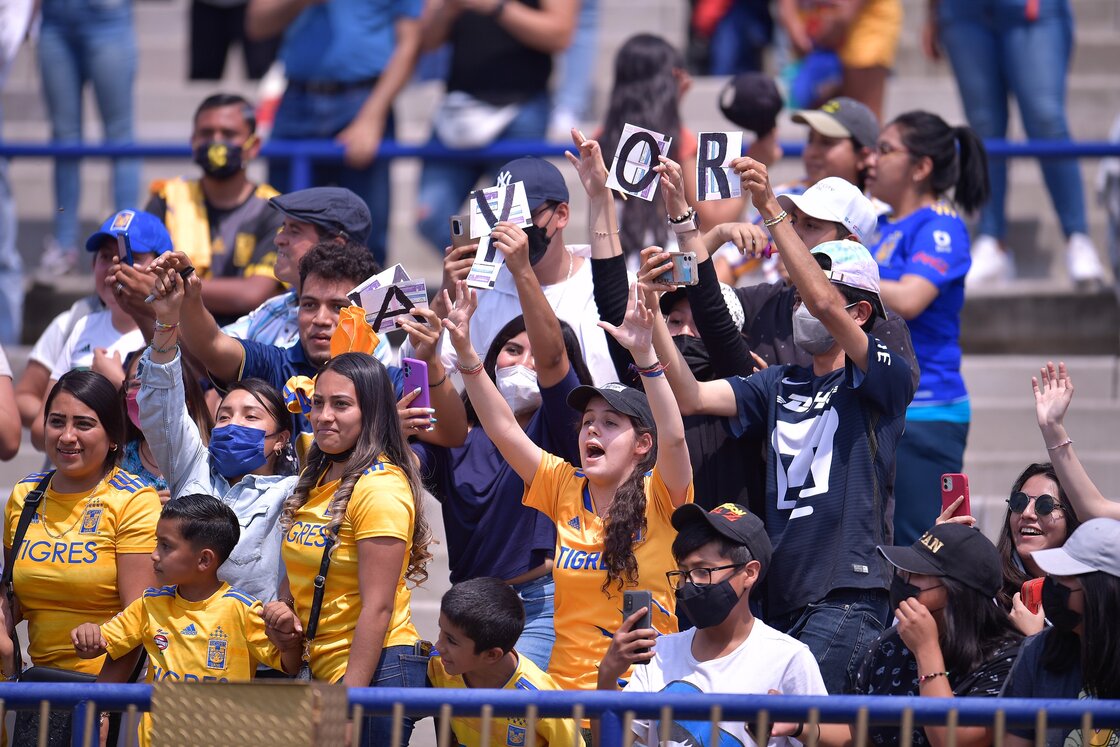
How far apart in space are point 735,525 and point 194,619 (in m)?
1.67

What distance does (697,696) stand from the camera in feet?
13.8

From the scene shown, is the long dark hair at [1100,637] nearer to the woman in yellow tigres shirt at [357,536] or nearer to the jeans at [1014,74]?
the woman in yellow tigres shirt at [357,536]

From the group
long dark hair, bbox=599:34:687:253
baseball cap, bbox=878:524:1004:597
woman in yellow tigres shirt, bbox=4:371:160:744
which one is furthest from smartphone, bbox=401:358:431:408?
long dark hair, bbox=599:34:687:253

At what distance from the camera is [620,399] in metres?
5.36

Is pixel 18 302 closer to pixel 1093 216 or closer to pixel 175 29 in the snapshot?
pixel 175 29

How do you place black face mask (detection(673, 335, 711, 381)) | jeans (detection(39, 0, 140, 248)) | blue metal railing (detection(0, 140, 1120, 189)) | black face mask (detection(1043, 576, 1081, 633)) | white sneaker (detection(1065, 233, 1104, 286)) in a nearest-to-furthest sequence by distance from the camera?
black face mask (detection(1043, 576, 1081, 633)) < black face mask (detection(673, 335, 711, 381)) < blue metal railing (detection(0, 140, 1120, 189)) < white sneaker (detection(1065, 233, 1104, 286)) < jeans (detection(39, 0, 140, 248))

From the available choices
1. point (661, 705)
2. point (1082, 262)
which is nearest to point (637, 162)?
point (661, 705)

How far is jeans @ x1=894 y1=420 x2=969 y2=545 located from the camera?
20.6 ft

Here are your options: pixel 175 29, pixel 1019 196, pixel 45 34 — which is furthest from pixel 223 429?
pixel 175 29

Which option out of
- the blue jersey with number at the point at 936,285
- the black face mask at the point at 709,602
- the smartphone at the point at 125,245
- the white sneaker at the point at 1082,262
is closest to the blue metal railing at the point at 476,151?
the white sneaker at the point at 1082,262

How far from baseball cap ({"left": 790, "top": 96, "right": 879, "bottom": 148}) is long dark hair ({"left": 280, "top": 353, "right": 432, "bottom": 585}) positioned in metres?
2.45

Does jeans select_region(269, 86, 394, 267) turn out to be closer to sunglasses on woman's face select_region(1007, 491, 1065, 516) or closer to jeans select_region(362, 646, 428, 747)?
jeans select_region(362, 646, 428, 747)

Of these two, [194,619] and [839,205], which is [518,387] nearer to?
[839,205]

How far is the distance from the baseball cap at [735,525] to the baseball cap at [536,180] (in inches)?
61.0
